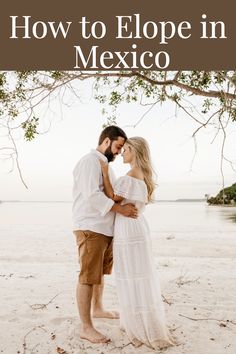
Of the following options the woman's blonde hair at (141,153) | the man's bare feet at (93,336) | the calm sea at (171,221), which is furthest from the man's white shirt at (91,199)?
the calm sea at (171,221)

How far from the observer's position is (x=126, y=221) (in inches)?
147

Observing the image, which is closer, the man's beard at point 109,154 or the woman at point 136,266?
the woman at point 136,266

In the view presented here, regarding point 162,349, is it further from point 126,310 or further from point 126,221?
point 126,221

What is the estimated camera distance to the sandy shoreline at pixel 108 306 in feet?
12.5

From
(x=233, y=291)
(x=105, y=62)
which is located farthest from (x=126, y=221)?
(x=233, y=291)

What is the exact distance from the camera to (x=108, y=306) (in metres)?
5.09

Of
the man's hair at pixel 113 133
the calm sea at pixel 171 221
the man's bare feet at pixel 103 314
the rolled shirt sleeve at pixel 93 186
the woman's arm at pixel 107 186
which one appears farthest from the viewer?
the calm sea at pixel 171 221

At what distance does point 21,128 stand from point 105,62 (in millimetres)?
1457

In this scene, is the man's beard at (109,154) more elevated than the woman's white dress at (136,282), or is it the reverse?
the man's beard at (109,154)

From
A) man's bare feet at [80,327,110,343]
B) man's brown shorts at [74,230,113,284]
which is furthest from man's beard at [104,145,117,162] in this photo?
man's bare feet at [80,327,110,343]

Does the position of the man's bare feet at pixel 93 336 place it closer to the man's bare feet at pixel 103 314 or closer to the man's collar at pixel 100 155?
the man's bare feet at pixel 103 314

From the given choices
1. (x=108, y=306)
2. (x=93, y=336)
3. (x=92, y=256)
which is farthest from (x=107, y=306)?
(x=92, y=256)

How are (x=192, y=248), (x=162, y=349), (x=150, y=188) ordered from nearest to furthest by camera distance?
(x=162, y=349) < (x=150, y=188) < (x=192, y=248)

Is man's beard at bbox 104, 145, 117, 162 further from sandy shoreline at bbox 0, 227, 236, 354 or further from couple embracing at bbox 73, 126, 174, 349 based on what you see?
sandy shoreline at bbox 0, 227, 236, 354
